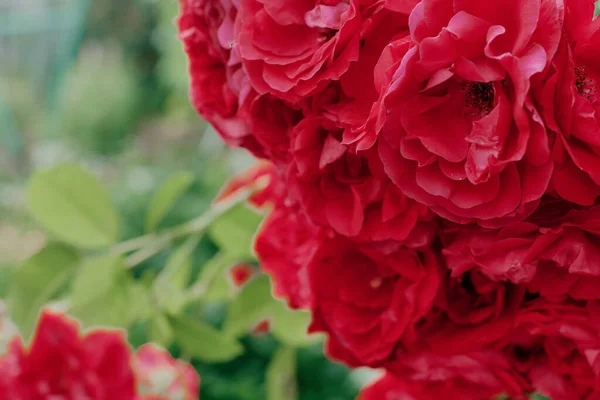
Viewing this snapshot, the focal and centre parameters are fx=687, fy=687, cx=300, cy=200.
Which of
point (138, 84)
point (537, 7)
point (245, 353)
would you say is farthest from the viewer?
point (138, 84)

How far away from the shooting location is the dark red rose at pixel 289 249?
23cm

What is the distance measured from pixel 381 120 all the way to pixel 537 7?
0.14 ft

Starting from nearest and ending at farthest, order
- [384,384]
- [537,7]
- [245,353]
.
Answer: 1. [537,7]
2. [384,384]
3. [245,353]

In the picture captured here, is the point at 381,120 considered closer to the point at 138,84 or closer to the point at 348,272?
the point at 348,272

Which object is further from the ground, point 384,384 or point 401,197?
point 401,197

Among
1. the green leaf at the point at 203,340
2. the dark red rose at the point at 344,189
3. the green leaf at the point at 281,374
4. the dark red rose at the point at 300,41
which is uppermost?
the dark red rose at the point at 300,41

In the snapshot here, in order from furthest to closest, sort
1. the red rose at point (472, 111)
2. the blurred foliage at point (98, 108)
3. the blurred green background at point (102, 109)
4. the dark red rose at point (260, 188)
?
the blurred foliage at point (98, 108) < the blurred green background at point (102, 109) < the dark red rose at point (260, 188) < the red rose at point (472, 111)

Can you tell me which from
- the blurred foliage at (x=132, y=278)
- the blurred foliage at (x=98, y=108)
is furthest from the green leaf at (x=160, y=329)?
the blurred foliage at (x=98, y=108)

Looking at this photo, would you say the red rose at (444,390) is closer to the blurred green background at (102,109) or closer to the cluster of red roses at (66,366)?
the cluster of red roses at (66,366)

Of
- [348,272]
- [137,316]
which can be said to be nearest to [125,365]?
[137,316]

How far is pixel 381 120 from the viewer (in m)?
0.16

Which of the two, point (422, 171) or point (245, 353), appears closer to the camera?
point (422, 171)

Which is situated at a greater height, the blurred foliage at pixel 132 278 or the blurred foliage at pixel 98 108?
the blurred foliage at pixel 132 278

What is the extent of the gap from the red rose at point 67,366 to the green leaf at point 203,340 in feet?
0.09
